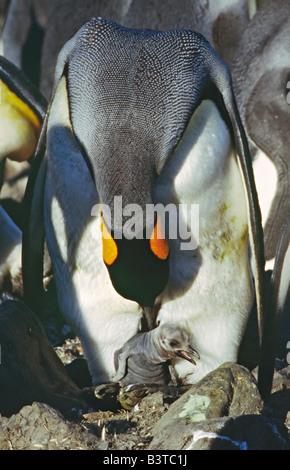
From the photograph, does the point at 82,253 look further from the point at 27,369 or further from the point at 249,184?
the point at 249,184

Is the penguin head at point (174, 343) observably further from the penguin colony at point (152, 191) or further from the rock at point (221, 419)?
the rock at point (221, 419)

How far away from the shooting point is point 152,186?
240 centimetres

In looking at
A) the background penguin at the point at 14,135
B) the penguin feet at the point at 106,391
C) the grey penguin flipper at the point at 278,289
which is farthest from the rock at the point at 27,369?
the background penguin at the point at 14,135

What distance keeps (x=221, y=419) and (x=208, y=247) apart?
2.67 feet

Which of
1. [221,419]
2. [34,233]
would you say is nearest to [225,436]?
[221,419]

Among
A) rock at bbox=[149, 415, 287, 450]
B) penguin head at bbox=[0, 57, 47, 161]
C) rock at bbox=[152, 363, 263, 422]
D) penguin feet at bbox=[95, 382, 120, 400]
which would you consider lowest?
penguin feet at bbox=[95, 382, 120, 400]

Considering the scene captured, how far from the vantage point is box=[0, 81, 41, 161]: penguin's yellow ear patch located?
3287mm

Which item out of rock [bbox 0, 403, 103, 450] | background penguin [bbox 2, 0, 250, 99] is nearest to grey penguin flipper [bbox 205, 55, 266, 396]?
rock [bbox 0, 403, 103, 450]

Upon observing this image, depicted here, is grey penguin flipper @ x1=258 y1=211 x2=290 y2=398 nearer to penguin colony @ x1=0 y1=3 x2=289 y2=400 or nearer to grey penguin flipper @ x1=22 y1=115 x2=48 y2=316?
penguin colony @ x1=0 y1=3 x2=289 y2=400

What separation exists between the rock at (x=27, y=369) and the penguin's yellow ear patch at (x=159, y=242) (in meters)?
0.46
